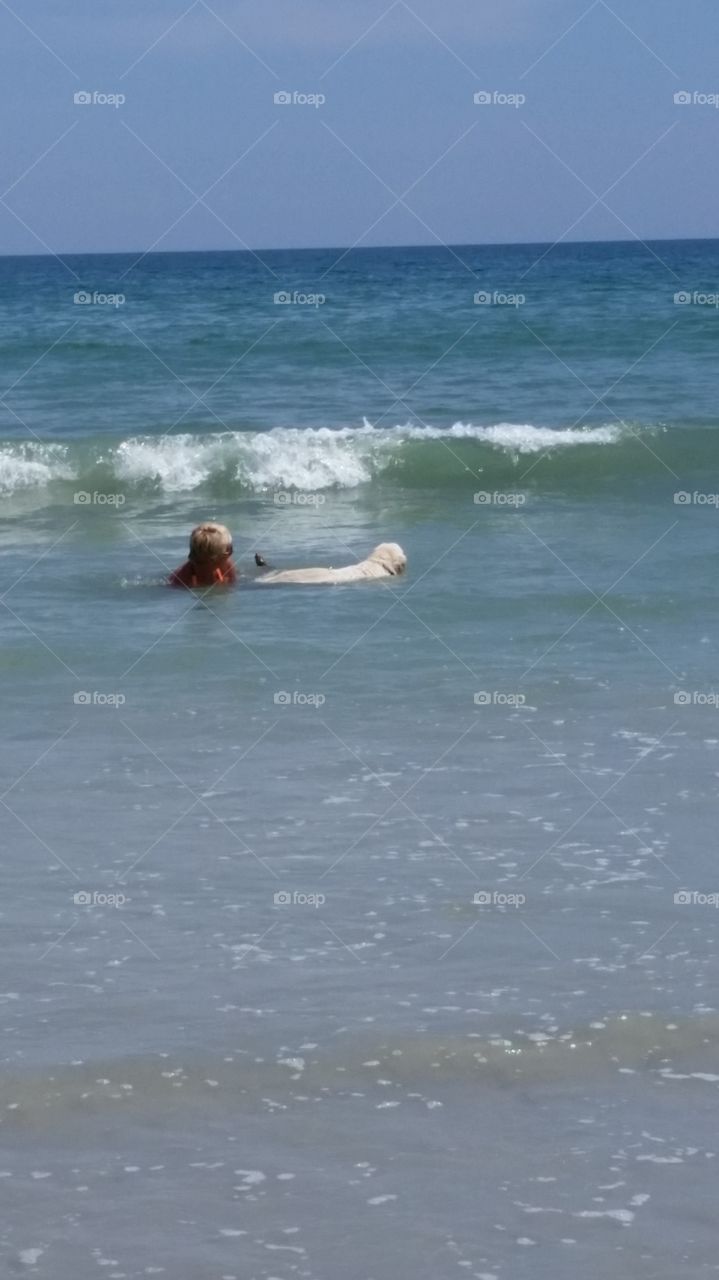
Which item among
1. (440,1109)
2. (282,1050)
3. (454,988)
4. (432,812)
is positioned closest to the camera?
(440,1109)

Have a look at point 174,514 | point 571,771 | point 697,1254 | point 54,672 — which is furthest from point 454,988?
point 174,514

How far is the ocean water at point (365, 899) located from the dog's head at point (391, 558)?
11cm

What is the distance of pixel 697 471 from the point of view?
15.8 m

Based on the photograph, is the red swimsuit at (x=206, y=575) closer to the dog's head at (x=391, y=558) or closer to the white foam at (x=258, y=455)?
the dog's head at (x=391, y=558)

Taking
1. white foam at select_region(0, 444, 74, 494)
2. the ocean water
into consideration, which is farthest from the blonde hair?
white foam at select_region(0, 444, 74, 494)

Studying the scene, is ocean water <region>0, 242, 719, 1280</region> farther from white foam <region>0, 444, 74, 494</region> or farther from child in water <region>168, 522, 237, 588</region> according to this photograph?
white foam <region>0, 444, 74, 494</region>

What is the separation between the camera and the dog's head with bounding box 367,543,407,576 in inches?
414

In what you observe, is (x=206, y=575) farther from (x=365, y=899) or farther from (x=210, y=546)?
(x=365, y=899)

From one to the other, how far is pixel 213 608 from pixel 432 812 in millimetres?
3948

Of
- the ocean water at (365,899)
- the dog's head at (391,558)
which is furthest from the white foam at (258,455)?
the dog's head at (391,558)

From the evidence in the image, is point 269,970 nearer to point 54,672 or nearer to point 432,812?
point 432,812

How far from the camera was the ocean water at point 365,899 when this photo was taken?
12.0ft

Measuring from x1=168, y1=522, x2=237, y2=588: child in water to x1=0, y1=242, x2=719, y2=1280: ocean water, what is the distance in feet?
0.66

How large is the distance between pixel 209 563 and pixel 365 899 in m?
5.31
